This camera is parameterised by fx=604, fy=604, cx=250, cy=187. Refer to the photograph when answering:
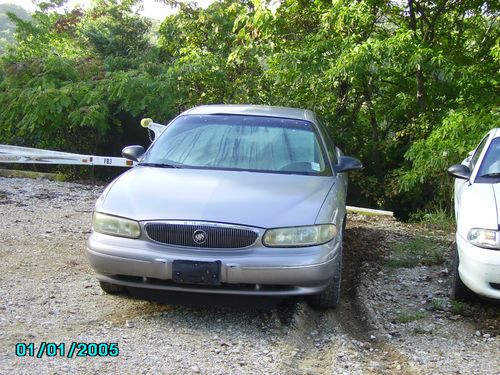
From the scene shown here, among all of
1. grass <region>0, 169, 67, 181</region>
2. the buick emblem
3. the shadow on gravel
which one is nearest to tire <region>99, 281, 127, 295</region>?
the buick emblem

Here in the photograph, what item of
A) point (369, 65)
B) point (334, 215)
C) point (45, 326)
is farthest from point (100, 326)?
point (369, 65)

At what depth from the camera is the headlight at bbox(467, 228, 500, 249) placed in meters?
4.42

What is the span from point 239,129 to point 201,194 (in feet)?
4.64

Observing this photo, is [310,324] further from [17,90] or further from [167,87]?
[17,90]

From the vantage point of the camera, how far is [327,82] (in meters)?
10.8

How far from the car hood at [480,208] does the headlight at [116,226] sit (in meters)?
2.54

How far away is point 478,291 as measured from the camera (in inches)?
177

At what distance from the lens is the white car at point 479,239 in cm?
442

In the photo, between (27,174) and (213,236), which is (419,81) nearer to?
(27,174)

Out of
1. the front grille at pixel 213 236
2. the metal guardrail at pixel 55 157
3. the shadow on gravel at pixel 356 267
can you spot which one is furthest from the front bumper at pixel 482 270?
the metal guardrail at pixel 55 157

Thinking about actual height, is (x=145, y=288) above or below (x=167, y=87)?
below
